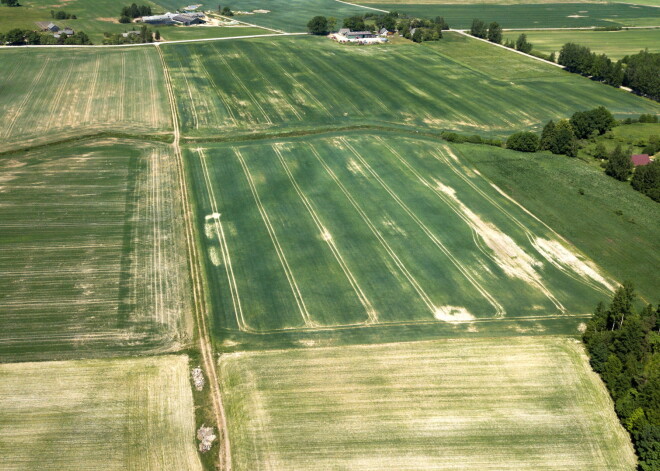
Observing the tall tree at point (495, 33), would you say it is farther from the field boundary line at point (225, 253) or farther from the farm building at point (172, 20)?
the field boundary line at point (225, 253)

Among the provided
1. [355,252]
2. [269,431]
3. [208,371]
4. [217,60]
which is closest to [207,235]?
[355,252]

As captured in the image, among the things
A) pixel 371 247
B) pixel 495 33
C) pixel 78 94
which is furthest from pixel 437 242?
pixel 495 33

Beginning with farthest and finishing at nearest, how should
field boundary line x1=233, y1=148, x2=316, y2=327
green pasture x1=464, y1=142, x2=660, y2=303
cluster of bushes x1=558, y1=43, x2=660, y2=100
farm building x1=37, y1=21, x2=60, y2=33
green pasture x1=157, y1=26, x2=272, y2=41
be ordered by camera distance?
green pasture x1=157, y1=26, x2=272, y2=41 → farm building x1=37, y1=21, x2=60, y2=33 → cluster of bushes x1=558, y1=43, x2=660, y2=100 → green pasture x1=464, y1=142, x2=660, y2=303 → field boundary line x1=233, y1=148, x2=316, y2=327

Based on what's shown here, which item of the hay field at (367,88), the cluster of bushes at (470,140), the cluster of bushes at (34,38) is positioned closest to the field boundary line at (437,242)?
the cluster of bushes at (470,140)

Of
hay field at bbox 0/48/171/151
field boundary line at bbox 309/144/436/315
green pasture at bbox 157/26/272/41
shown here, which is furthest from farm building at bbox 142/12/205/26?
field boundary line at bbox 309/144/436/315

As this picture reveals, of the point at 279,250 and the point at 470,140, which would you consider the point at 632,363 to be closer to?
the point at 279,250

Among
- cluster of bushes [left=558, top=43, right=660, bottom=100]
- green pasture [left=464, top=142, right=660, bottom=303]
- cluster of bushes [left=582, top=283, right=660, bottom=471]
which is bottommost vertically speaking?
cluster of bushes [left=582, top=283, right=660, bottom=471]

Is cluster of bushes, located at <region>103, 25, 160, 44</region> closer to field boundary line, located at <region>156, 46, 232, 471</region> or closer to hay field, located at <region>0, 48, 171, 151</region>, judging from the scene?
hay field, located at <region>0, 48, 171, 151</region>

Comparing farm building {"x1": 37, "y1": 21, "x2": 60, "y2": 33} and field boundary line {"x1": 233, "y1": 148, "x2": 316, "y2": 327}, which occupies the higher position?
farm building {"x1": 37, "y1": 21, "x2": 60, "y2": 33}
